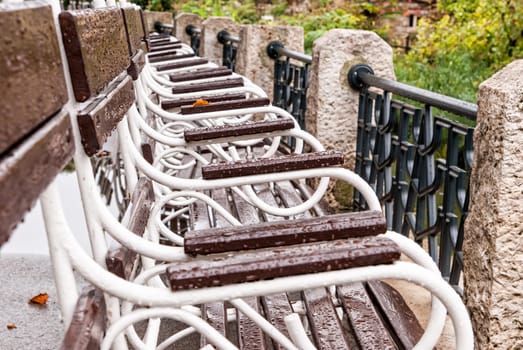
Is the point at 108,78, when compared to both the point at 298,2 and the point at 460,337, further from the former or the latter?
the point at 298,2

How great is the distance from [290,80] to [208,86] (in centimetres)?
146

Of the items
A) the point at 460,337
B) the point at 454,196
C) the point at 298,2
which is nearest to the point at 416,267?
the point at 460,337

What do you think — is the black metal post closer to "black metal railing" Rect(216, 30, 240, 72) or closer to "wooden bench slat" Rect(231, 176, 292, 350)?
"black metal railing" Rect(216, 30, 240, 72)

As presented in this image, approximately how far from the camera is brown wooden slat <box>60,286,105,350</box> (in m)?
0.94

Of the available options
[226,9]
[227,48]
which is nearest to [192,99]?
[227,48]

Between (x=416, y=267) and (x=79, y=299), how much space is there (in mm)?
549

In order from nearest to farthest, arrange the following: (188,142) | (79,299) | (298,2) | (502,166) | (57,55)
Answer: (57,55) < (79,299) < (502,166) < (188,142) < (298,2)

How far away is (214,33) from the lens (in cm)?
745

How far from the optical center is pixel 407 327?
1.68 meters

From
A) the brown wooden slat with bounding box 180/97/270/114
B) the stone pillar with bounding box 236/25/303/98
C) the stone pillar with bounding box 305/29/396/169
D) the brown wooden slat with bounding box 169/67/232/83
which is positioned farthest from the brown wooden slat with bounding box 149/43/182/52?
the brown wooden slat with bounding box 180/97/270/114

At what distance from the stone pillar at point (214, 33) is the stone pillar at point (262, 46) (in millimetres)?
1703

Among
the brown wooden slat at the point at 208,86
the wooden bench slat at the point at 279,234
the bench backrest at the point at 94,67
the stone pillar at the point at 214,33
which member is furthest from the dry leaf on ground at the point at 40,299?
the stone pillar at the point at 214,33

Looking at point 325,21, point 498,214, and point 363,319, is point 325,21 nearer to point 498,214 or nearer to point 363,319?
point 498,214

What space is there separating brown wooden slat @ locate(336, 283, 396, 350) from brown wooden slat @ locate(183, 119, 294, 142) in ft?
2.33
